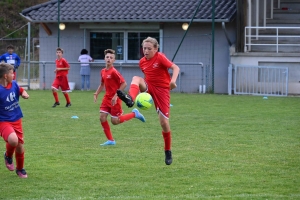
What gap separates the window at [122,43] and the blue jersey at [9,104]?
18.7 meters

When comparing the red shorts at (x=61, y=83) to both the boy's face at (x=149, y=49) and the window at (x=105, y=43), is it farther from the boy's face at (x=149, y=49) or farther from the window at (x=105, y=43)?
the boy's face at (x=149, y=49)

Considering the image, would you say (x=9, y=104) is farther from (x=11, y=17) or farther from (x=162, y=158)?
(x=11, y=17)

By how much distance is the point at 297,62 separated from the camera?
2325 cm

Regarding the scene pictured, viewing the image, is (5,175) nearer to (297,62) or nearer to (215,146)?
(215,146)

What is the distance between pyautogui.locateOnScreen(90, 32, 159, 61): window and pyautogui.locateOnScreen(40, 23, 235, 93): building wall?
0.41m

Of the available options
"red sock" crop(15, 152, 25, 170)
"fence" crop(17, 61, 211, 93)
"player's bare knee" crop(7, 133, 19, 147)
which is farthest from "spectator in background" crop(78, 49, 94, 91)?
"player's bare knee" crop(7, 133, 19, 147)

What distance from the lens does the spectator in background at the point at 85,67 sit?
85.2ft

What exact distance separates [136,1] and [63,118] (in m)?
13.1

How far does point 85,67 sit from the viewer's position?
2609 cm

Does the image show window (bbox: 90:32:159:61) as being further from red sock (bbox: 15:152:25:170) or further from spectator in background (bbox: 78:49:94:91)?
red sock (bbox: 15:152:25:170)

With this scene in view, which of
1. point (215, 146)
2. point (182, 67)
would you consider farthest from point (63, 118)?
point (182, 67)

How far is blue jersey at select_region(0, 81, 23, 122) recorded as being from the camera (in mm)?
7957

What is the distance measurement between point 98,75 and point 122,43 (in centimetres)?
168

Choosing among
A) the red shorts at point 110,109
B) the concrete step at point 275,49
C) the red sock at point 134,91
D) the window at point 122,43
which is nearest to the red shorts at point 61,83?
the red shorts at point 110,109
